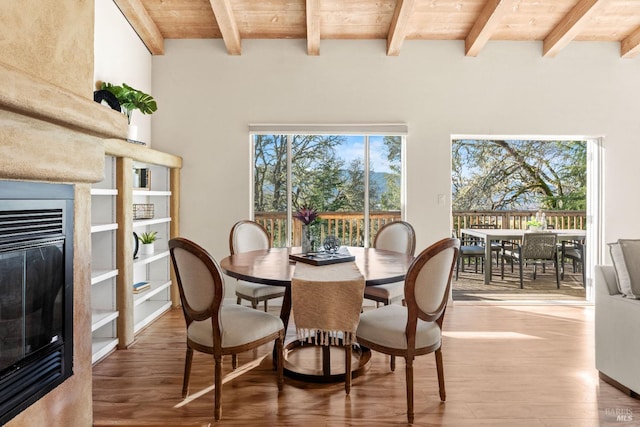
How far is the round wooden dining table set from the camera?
7.04ft

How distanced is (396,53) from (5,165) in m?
3.68

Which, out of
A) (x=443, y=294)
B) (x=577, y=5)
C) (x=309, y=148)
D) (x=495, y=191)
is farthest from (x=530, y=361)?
(x=495, y=191)

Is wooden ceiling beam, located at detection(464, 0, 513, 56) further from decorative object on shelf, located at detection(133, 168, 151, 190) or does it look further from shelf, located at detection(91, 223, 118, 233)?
shelf, located at detection(91, 223, 118, 233)

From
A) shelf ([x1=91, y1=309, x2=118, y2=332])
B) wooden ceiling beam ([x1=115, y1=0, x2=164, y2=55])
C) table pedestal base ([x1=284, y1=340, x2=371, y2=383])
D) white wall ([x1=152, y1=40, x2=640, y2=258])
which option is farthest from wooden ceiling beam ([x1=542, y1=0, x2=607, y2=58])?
shelf ([x1=91, y1=309, x2=118, y2=332])

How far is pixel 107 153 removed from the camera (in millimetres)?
2721

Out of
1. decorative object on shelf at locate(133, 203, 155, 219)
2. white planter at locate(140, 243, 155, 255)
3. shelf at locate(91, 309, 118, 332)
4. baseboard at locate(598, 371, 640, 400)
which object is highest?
decorative object on shelf at locate(133, 203, 155, 219)

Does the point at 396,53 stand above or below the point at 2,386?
above

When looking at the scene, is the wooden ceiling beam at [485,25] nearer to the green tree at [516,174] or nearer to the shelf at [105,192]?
the shelf at [105,192]

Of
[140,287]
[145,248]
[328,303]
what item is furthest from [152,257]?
[328,303]

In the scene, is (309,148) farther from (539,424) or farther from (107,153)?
(539,424)

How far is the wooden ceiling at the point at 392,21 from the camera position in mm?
3623

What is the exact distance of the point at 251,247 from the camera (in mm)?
3434

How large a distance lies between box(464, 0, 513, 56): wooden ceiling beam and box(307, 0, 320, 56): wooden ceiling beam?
154 centimetres

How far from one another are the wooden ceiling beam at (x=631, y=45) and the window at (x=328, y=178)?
97.5 inches
